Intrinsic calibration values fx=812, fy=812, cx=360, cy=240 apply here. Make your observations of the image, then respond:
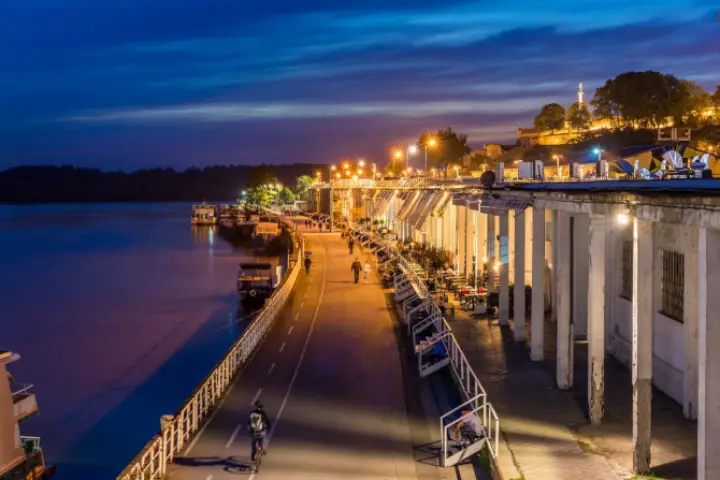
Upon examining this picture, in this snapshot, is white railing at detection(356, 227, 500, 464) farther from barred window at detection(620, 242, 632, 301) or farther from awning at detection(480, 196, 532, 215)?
barred window at detection(620, 242, 632, 301)

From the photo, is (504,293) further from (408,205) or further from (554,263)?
(408,205)

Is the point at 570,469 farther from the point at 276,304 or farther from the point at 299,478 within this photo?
the point at 276,304

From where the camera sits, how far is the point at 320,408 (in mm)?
16453

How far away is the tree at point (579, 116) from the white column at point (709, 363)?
7066 centimetres

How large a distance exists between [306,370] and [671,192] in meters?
12.2

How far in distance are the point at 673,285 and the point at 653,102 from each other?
187ft

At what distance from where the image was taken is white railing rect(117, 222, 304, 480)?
11945 millimetres

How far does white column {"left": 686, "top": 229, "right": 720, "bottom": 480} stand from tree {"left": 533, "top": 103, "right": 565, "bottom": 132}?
79.2 metres

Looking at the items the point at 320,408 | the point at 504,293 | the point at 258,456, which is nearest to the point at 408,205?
the point at 504,293

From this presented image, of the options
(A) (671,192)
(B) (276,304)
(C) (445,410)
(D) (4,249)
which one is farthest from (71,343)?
(D) (4,249)

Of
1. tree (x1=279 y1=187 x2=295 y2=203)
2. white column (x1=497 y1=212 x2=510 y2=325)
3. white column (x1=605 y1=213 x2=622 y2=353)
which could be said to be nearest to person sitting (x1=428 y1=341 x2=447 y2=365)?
white column (x1=605 y1=213 x2=622 y2=353)

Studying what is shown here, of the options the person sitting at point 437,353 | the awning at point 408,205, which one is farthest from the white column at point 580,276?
the awning at point 408,205

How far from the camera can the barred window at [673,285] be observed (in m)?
15.3

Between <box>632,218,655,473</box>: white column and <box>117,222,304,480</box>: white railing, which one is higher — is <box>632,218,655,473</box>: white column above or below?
above
